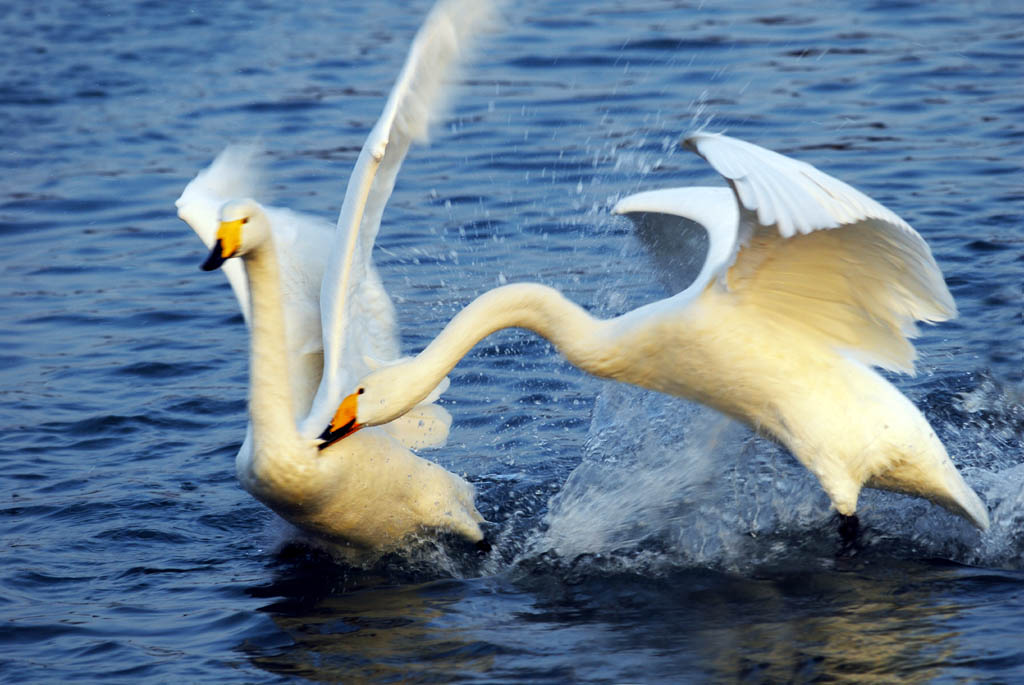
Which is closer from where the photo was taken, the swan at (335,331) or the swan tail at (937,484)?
the swan at (335,331)

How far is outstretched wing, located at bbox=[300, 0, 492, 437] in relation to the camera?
6312 mm

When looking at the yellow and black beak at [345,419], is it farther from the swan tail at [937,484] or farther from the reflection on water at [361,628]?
the swan tail at [937,484]

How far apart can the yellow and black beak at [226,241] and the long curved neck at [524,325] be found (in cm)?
87

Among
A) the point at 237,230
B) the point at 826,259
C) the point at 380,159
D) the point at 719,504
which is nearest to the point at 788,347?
the point at 826,259

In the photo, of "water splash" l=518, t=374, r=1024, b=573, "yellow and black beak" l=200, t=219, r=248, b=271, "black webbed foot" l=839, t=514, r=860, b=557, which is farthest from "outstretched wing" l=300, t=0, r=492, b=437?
"black webbed foot" l=839, t=514, r=860, b=557

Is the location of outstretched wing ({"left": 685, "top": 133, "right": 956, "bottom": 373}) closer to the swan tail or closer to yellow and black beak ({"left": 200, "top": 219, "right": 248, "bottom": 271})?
the swan tail

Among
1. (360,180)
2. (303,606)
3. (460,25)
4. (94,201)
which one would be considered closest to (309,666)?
(303,606)

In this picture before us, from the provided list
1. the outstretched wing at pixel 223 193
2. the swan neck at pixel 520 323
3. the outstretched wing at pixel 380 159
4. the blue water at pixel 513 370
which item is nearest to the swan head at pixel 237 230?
the outstretched wing at pixel 380 159

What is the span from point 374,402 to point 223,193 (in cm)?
184

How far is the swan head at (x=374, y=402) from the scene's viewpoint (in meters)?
6.11

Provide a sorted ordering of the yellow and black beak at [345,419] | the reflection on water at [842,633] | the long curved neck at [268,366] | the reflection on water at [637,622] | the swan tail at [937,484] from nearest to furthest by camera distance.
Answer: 1. the reflection on water at [842,633]
2. the reflection on water at [637,622]
3. the yellow and black beak at [345,419]
4. the long curved neck at [268,366]
5. the swan tail at [937,484]

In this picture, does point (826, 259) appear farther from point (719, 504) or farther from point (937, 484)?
point (719, 504)

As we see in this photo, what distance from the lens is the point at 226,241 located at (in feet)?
20.2

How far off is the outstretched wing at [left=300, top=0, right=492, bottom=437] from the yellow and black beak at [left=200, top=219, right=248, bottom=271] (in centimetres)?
46
